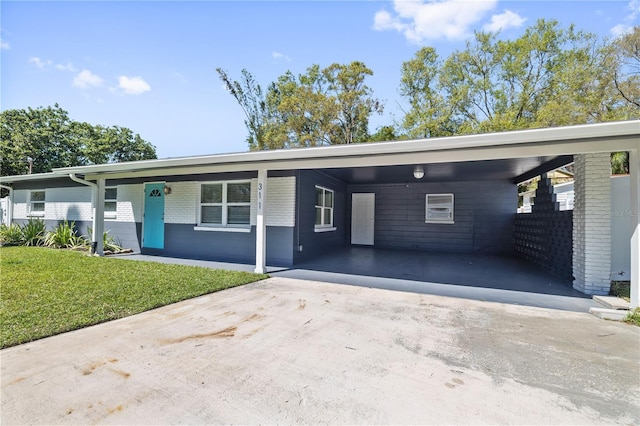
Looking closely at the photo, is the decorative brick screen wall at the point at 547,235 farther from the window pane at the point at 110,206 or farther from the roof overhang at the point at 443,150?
the window pane at the point at 110,206

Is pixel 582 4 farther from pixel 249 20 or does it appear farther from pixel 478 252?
pixel 249 20

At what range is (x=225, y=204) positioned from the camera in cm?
856

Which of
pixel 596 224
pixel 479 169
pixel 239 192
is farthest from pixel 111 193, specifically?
pixel 596 224

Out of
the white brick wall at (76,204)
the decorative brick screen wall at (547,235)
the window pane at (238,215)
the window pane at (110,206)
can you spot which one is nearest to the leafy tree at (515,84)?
the decorative brick screen wall at (547,235)

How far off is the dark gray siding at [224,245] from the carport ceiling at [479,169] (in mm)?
2689

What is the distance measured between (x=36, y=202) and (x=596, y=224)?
59.5 ft

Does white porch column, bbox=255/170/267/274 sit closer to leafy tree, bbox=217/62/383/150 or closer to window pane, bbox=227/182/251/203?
window pane, bbox=227/182/251/203

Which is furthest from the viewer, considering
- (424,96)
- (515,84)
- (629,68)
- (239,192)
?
(424,96)

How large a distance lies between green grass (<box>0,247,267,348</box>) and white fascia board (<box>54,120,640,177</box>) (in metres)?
2.37

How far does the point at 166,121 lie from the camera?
13172 mm

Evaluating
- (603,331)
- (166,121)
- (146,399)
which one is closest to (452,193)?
(603,331)

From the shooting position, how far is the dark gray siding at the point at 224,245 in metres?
7.78

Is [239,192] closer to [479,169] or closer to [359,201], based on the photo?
[359,201]

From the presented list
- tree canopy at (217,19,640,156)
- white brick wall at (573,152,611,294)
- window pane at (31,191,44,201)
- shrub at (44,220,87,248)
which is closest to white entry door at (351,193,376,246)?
white brick wall at (573,152,611,294)
